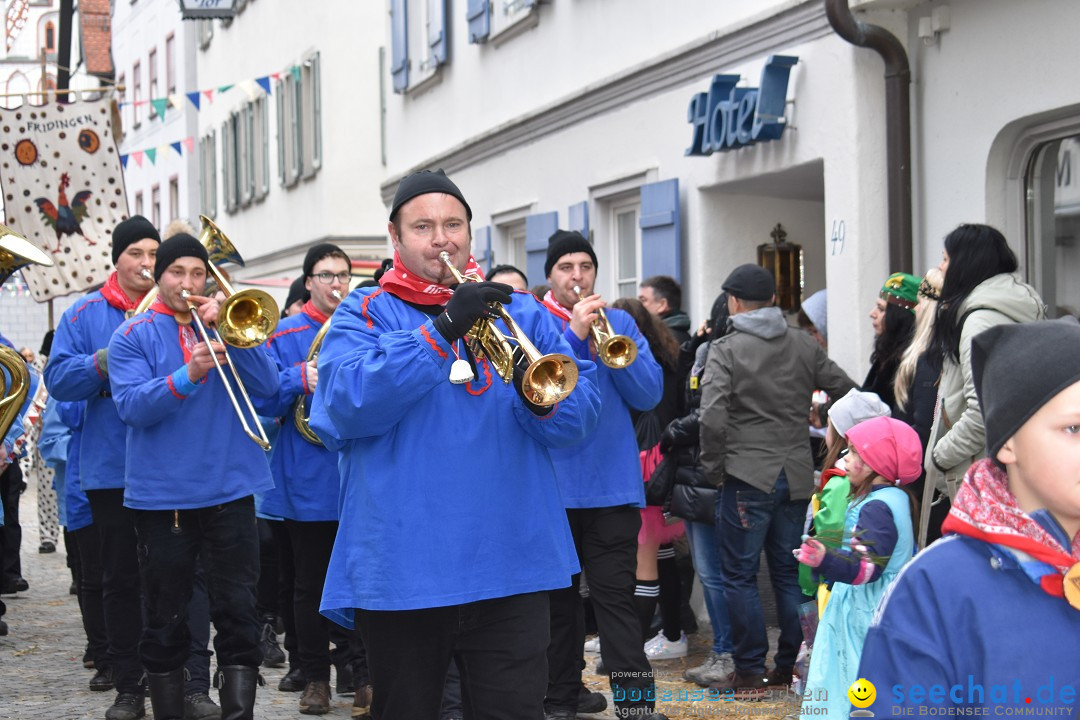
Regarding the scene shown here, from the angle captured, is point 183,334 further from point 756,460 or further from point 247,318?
point 756,460

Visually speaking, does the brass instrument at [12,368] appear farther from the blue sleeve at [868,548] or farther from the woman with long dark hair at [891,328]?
the woman with long dark hair at [891,328]

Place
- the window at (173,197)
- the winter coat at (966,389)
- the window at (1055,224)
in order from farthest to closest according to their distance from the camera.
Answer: the window at (173,197) < the window at (1055,224) < the winter coat at (966,389)

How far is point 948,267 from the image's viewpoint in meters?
6.09

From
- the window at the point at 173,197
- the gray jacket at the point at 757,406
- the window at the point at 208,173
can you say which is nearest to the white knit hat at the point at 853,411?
the gray jacket at the point at 757,406

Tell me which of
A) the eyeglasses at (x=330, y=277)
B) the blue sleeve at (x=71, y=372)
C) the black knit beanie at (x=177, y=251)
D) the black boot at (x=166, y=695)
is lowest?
the black boot at (x=166, y=695)

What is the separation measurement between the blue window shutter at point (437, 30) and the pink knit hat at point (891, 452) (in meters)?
11.0

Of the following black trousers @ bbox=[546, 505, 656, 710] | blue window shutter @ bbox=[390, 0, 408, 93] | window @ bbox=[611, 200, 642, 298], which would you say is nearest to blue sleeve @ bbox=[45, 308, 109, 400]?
black trousers @ bbox=[546, 505, 656, 710]

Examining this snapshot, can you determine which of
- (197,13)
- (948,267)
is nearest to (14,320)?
(197,13)

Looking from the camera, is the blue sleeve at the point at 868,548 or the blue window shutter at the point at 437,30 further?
the blue window shutter at the point at 437,30

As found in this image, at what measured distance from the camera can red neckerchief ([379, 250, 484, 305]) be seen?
4.16m

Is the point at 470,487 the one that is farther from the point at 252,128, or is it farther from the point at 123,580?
the point at 252,128

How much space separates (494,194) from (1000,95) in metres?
7.38

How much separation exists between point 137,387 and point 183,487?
455 mm

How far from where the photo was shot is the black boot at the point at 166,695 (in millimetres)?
6320
